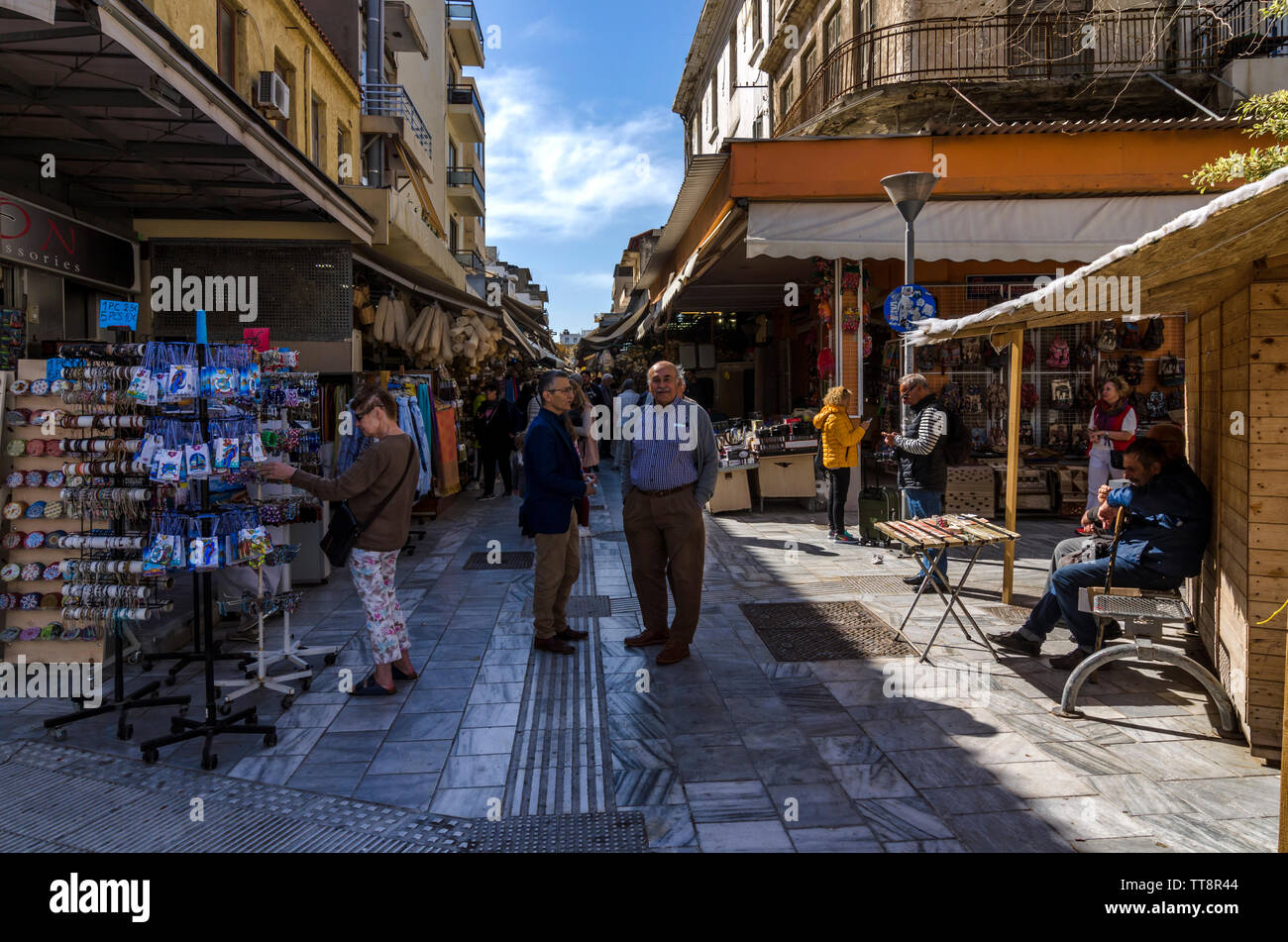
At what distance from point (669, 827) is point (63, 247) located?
24.0 ft

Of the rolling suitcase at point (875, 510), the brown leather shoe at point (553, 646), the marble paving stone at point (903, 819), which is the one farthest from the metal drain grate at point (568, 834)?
the rolling suitcase at point (875, 510)

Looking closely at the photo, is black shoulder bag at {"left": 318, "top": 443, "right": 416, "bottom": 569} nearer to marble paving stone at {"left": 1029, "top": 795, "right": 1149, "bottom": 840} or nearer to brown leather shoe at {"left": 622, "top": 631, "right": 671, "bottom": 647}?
brown leather shoe at {"left": 622, "top": 631, "right": 671, "bottom": 647}

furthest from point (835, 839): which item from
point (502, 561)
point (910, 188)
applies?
point (910, 188)

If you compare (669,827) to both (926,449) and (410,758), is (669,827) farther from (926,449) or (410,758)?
(926,449)

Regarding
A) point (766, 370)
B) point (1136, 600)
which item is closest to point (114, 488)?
point (1136, 600)

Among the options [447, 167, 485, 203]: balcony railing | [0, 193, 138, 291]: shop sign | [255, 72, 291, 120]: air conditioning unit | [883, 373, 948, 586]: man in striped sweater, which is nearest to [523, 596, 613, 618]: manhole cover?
[883, 373, 948, 586]: man in striped sweater

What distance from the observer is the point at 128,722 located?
15.6 feet

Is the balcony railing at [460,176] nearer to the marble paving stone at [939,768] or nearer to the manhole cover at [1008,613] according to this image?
the manhole cover at [1008,613]

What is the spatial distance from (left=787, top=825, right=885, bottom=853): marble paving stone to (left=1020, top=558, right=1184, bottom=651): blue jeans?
253 cm

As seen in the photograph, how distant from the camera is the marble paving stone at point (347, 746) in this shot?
429 cm

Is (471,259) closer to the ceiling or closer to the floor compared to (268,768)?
closer to the ceiling

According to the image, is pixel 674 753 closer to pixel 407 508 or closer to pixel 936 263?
pixel 407 508

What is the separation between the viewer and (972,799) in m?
3.73
